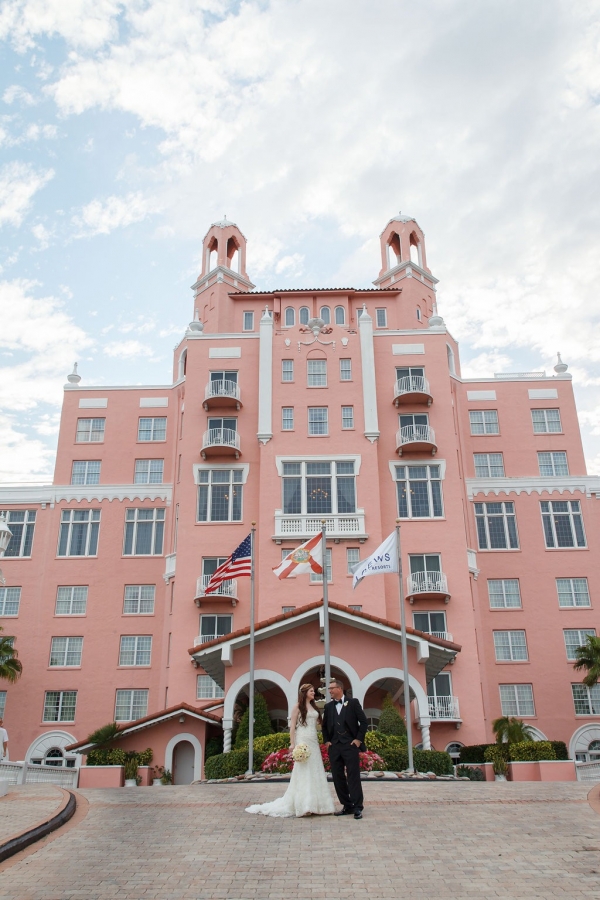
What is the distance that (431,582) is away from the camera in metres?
36.6

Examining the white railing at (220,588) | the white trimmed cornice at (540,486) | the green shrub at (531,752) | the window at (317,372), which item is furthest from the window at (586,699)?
the window at (317,372)

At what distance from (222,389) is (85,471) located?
32.3 ft

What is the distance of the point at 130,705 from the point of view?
39750mm

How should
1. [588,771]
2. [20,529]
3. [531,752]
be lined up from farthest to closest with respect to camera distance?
[20,529], [531,752], [588,771]

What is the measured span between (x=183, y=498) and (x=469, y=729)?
1644 cm

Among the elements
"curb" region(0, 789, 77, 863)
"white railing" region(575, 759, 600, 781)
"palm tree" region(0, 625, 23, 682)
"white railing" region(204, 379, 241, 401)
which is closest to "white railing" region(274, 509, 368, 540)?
"white railing" region(204, 379, 241, 401)

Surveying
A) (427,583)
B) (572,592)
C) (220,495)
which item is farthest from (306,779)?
(572,592)

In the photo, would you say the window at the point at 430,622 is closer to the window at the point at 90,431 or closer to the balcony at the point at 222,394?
the balcony at the point at 222,394

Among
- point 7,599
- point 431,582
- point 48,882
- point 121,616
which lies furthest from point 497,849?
point 7,599

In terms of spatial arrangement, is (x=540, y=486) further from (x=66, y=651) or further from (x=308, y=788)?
(x=308, y=788)

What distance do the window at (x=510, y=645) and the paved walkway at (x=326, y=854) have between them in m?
25.4

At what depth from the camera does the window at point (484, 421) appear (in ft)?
151

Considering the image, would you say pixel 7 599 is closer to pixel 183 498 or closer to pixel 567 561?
pixel 183 498

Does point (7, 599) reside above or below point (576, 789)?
above
